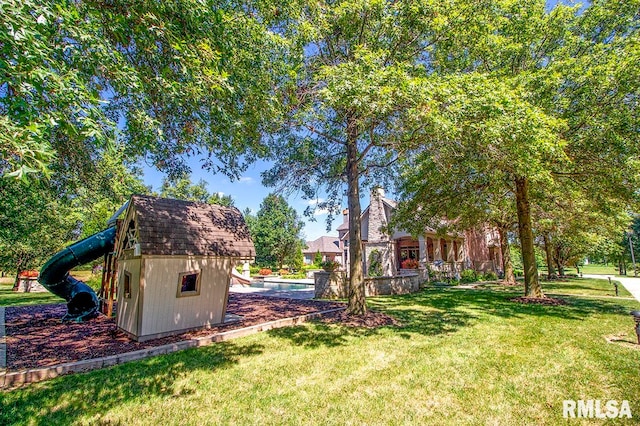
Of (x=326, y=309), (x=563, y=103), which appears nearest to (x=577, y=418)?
(x=326, y=309)

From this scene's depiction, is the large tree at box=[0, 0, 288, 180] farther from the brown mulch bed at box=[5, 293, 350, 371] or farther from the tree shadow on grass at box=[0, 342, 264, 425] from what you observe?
the brown mulch bed at box=[5, 293, 350, 371]

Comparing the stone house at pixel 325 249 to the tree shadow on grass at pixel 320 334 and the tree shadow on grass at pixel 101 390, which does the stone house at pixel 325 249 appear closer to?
the tree shadow on grass at pixel 320 334

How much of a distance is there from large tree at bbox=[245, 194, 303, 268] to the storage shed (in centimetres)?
3512

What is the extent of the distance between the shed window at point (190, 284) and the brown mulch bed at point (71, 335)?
1125mm

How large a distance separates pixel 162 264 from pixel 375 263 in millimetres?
19125

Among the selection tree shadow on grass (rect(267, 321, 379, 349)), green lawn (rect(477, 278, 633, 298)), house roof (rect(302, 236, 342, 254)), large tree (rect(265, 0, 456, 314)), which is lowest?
green lawn (rect(477, 278, 633, 298))

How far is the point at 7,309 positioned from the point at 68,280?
5.38 metres

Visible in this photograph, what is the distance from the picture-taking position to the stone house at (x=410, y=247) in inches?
982

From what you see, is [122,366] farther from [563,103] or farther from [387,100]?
[563,103]

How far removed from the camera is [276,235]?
45.2 meters

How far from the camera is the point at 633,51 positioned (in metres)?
8.68

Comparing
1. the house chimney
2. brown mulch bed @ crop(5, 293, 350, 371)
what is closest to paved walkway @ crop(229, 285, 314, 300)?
brown mulch bed @ crop(5, 293, 350, 371)

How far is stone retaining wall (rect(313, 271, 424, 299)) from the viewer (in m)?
15.2

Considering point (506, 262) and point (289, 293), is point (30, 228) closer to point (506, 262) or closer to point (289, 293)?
point (289, 293)
